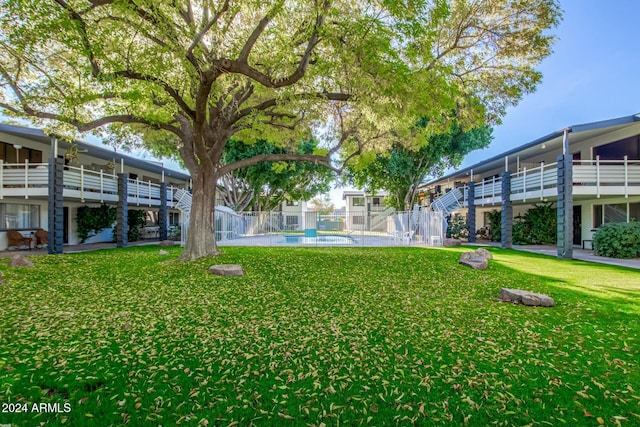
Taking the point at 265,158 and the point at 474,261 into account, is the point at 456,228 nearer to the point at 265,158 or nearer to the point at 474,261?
the point at 474,261

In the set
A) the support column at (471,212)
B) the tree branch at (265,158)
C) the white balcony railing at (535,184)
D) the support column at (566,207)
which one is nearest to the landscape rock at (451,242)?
the support column at (471,212)

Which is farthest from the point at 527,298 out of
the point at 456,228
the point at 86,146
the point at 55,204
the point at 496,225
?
the point at 86,146

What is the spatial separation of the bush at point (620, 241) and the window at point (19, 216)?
26935 mm

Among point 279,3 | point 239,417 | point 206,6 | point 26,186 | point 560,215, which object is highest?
point 206,6

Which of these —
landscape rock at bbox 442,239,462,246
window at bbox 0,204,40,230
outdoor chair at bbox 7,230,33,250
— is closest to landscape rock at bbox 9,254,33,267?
outdoor chair at bbox 7,230,33,250

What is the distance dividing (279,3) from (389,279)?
270 inches

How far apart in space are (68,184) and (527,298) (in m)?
18.4

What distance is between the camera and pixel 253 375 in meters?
3.66

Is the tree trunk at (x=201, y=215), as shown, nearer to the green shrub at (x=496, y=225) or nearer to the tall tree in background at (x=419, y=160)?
the tall tree in background at (x=419, y=160)

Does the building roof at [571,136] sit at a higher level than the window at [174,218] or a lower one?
higher

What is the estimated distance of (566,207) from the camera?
13438mm

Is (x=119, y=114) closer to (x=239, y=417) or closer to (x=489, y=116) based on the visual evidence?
(x=239, y=417)

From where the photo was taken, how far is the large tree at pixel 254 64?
24.3 ft

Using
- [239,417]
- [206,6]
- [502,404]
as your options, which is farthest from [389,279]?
[206,6]
